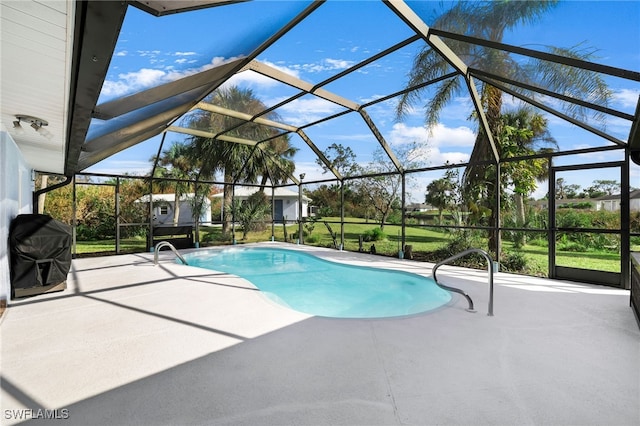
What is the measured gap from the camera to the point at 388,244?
45.4ft

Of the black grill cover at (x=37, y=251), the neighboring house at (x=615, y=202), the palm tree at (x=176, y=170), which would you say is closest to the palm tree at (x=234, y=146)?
the palm tree at (x=176, y=170)

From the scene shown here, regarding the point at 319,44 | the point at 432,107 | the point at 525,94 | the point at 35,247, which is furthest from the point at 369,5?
the point at 35,247

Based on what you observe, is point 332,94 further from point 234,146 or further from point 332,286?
point 234,146

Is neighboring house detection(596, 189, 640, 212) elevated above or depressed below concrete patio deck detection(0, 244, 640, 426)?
above

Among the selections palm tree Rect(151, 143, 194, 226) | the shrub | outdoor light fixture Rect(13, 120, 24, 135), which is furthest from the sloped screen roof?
palm tree Rect(151, 143, 194, 226)

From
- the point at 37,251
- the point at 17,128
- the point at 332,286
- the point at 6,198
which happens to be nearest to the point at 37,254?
the point at 37,251

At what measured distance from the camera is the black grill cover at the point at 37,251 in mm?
4422

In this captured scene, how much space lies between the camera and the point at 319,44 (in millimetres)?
4844

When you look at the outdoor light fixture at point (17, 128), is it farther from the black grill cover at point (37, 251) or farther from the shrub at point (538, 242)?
the shrub at point (538, 242)

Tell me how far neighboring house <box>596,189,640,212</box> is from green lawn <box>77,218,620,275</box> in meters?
1.29

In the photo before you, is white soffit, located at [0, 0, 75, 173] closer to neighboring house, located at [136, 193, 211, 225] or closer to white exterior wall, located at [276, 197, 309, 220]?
neighboring house, located at [136, 193, 211, 225]

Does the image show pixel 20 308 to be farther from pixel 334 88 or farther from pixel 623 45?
pixel 623 45

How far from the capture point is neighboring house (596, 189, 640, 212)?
17.0ft

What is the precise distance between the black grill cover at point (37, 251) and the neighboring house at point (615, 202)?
9.63 m
